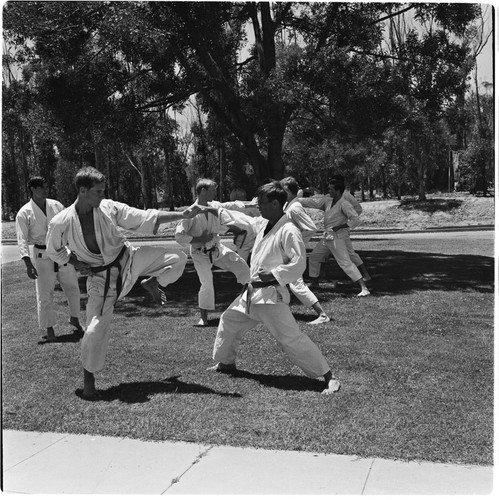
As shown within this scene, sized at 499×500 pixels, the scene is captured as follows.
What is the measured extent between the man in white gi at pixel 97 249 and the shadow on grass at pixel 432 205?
1114 inches

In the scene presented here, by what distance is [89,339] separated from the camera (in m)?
5.60

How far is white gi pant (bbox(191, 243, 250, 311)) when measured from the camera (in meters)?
8.41

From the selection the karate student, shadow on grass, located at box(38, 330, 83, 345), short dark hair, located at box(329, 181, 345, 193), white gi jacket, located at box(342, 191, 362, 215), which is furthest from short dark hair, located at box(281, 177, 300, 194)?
shadow on grass, located at box(38, 330, 83, 345)

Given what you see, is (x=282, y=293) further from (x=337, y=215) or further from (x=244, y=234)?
(x=337, y=215)

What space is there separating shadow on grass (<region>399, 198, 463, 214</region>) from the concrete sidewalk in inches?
1161

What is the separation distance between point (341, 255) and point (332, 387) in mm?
4896

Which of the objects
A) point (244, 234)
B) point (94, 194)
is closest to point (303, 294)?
point (244, 234)

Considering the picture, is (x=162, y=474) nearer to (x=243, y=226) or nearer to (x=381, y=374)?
(x=381, y=374)

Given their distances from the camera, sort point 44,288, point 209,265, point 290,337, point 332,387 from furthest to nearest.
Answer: point 209,265, point 44,288, point 290,337, point 332,387

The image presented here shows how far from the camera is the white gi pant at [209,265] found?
331 inches

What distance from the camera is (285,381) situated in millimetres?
5863

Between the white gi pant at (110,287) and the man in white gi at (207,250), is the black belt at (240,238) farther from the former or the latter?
the white gi pant at (110,287)

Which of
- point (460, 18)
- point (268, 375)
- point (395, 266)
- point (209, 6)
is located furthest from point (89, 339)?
point (460, 18)

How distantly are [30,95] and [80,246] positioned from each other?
9.77 m
